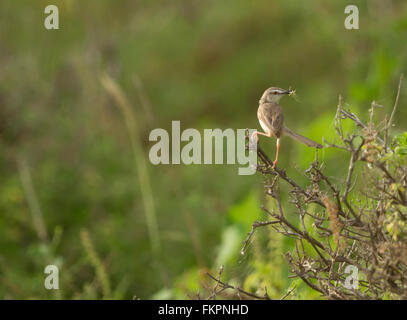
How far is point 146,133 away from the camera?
9273 mm

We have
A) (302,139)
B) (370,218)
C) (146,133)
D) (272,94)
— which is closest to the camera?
(370,218)

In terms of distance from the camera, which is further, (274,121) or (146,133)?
(146,133)

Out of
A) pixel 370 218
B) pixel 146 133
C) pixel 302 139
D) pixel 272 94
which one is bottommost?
pixel 146 133

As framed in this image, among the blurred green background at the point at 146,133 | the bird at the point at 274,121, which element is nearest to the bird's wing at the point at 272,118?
the bird at the point at 274,121

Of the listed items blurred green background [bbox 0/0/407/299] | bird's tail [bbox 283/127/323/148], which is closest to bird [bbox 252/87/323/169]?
bird's tail [bbox 283/127/323/148]

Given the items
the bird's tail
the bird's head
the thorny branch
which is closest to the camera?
the thorny branch

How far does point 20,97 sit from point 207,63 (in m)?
5.90

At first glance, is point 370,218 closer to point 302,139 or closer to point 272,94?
point 302,139

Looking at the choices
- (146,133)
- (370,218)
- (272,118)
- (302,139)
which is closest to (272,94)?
(272,118)

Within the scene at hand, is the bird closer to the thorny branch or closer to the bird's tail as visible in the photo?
the bird's tail

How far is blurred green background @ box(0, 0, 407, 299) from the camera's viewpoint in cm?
417

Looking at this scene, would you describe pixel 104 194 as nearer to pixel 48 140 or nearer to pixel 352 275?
pixel 48 140

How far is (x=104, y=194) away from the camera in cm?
588
